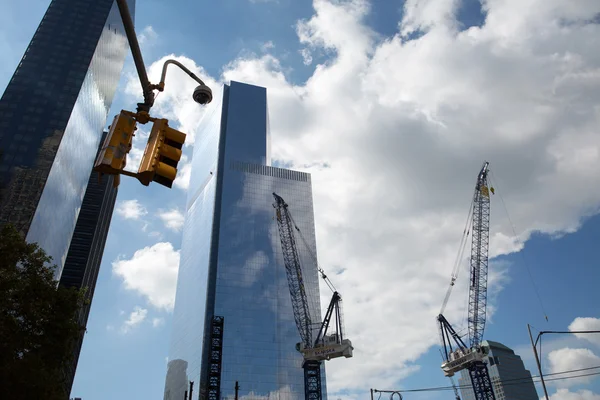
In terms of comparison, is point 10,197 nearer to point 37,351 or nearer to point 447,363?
point 37,351

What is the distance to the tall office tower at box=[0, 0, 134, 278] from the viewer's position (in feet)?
393

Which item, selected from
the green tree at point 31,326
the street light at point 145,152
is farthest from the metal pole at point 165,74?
the green tree at point 31,326

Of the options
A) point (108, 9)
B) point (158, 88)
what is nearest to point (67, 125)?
point (108, 9)

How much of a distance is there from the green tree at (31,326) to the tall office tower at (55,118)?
83453 mm

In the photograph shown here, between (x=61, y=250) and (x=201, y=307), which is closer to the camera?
(x=61, y=250)

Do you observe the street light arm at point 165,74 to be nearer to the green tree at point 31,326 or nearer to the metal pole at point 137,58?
the metal pole at point 137,58

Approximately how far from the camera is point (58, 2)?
162 metres

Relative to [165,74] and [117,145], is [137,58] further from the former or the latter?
[117,145]

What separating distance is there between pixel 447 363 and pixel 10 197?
118 m

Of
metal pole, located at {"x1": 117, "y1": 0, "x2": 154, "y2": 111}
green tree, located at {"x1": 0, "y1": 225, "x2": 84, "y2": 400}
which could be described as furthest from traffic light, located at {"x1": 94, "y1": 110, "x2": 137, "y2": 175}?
green tree, located at {"x1": 0, "y1": 225, "x2": 84, "y2": 400}

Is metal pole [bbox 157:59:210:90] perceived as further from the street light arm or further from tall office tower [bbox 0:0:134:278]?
tall office tower [bbox 0:0:134:278]

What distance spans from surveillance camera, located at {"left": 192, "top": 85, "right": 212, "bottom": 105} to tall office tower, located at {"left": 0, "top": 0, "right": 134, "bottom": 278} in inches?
4298

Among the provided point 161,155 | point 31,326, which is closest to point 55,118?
point 31,326

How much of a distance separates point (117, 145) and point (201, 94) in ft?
11.7
